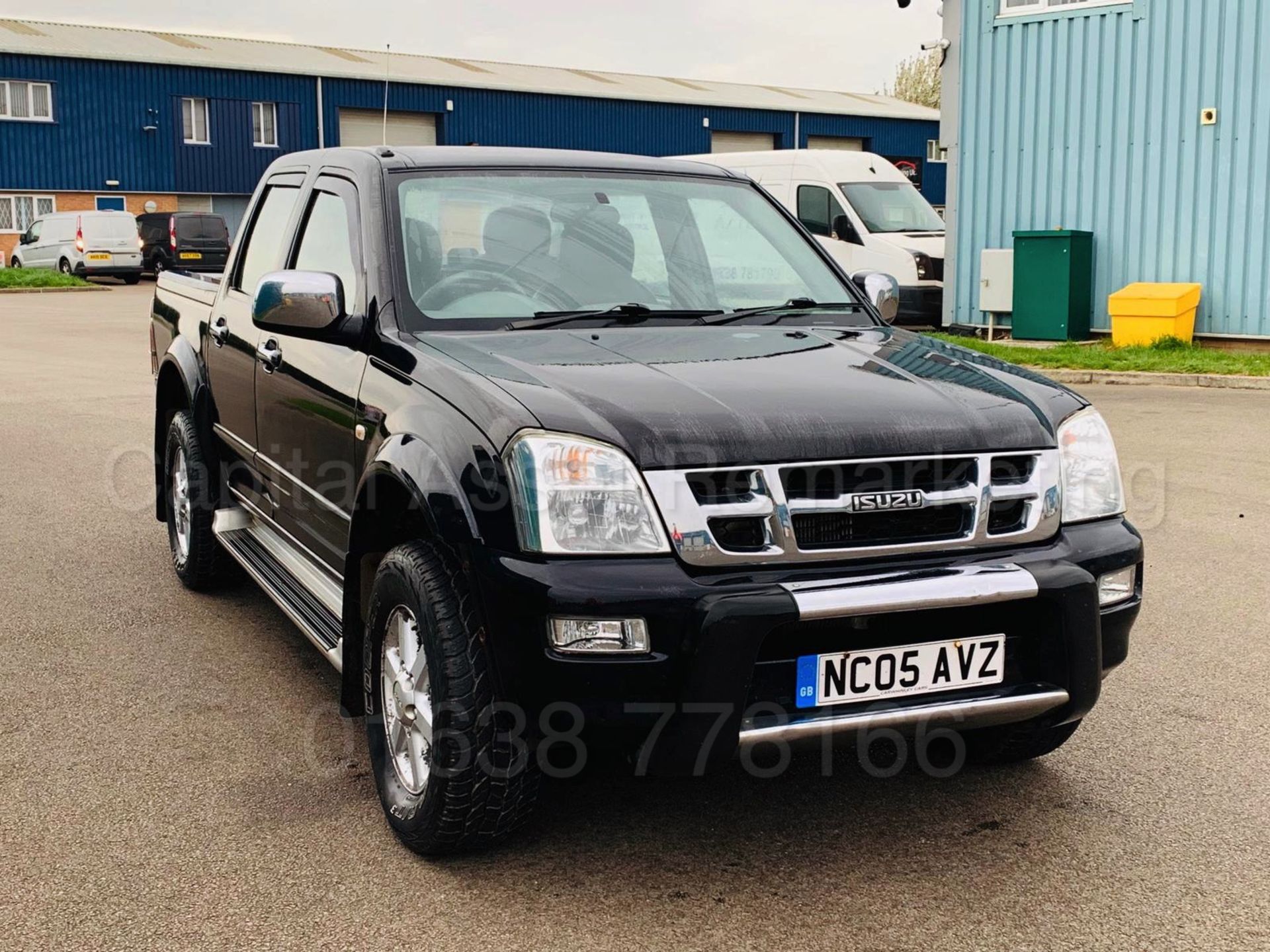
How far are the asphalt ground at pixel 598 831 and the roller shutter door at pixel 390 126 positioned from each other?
44658mm

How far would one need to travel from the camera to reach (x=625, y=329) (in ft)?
13.3

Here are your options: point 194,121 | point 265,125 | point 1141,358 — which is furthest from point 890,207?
point 194,121

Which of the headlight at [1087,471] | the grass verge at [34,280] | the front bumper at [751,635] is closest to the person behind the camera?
the front bumper at [751,635]

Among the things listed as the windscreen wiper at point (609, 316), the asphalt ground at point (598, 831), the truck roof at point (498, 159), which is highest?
the truck roof at point (498, 159)

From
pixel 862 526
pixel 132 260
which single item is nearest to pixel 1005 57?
pixel 862 526

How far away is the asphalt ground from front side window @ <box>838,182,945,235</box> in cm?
1427

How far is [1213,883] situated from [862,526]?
3.79 feet

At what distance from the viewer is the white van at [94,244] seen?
3506cm

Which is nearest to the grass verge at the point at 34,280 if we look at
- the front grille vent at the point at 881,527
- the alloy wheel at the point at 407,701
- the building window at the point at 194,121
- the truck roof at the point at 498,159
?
the building window at the point at 194,121

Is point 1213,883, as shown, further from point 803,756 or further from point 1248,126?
point 1248,126

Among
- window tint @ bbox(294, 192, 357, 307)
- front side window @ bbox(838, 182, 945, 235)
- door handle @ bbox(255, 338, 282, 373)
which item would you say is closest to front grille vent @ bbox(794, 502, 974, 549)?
window tint @ bbox(294, 192, 357, 307)

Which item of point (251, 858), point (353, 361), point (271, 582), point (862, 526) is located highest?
point (353, 361)

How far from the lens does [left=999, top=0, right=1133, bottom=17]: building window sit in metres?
16.0

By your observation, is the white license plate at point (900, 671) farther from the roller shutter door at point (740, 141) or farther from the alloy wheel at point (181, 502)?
the roller shutter door at point (740, 141)
